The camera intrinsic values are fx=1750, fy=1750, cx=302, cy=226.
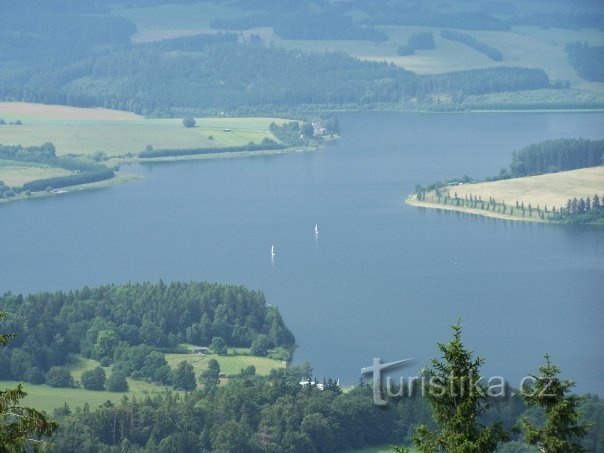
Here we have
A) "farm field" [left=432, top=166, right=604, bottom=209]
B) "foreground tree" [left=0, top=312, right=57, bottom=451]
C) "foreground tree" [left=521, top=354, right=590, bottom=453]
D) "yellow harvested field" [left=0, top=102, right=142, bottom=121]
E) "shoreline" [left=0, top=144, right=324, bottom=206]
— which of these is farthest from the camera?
"yellow harvested field" [left=0, top=102, right=142, bottom=121]

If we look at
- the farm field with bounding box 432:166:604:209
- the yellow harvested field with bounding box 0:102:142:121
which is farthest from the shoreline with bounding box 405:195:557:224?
the yellow harvested field with bounding box 0:102:142:121

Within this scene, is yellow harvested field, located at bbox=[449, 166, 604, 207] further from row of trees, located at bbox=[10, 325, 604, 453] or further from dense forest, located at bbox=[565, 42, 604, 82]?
dense forest, located at bbox=[565, 42, 604, 82]

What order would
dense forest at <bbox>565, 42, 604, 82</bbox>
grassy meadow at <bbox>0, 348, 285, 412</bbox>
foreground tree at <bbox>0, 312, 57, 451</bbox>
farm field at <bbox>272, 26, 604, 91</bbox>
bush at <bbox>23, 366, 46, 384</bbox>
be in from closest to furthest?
foreground tree at <bbox>0, 312, 57, 451</bbox> → grassy meadow at <bbox>0, 348, 285, 412</bbox> → bush at <bbox>23, 366, 46, 384</bbox> → dense forest at <bbox>565, 42, 604, 82</bbox> → farm field at <bbox>272, 26, 604, 91</bbox>

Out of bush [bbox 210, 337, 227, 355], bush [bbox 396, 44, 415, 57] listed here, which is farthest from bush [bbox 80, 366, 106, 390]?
bush [bbox 396, 44, 415, 57]

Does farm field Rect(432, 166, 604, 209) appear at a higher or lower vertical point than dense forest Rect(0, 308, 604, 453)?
higher

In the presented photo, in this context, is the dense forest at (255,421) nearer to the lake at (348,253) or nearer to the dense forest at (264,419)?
the dense forest at (264,419)

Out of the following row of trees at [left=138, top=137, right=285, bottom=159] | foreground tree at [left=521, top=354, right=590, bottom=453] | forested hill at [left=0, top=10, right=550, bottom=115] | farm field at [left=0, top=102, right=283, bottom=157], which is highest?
forested hill at [left=0, top=10, right=550, bottom=115]

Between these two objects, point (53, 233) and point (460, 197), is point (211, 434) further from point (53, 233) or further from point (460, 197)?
point (460, 197)

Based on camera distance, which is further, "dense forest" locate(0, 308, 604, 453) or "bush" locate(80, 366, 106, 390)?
"bush" locate(80, 366, 106, 390)

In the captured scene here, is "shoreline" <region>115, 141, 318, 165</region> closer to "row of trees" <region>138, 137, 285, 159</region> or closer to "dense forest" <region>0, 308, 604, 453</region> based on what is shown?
"row of trees" <region>138, 137, 285, 159</region>
